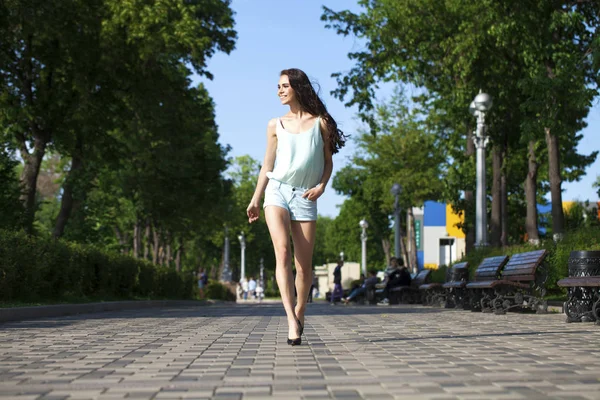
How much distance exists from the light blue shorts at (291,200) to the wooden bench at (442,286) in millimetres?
11869

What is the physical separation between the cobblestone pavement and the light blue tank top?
146 centimetres

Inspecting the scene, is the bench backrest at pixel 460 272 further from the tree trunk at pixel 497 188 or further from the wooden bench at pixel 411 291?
the tree trunk at pixel 497 188

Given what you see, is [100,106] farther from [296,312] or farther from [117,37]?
[296,312]

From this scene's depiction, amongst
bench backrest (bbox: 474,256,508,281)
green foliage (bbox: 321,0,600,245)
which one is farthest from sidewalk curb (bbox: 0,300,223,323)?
green foliage (bbox: 321,0,600,245)

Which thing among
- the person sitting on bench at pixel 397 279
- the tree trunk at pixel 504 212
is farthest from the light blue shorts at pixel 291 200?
the tree trunk at pixel 504 212

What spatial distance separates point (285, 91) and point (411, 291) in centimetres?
2177

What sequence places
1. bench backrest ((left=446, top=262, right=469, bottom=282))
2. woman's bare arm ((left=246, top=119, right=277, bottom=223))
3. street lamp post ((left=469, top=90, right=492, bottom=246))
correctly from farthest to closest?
1. street lamp post ((left=469, top=90, right=492, bottom=246))
2. bench backrest ((left=446, top=262, right=469, bottom=282))
3. woman's bare arm ((left=246, top=119, right=277, bottom=223))

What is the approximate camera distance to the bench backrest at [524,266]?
15587 mm

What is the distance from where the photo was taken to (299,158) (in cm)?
828

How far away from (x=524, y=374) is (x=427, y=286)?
17.7 metres

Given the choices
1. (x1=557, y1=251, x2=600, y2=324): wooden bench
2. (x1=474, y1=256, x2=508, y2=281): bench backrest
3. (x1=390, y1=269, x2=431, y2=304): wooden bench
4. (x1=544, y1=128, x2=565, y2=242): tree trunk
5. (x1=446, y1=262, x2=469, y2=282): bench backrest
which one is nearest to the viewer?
(x1=557, y1=251, x2=600, y2=324): wooden bench

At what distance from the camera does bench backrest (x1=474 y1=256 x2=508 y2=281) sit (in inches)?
709

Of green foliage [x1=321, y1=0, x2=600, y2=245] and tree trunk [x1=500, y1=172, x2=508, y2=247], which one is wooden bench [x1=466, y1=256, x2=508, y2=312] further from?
tree trunk [x1=500, y1=172, x2=508, y2=247]

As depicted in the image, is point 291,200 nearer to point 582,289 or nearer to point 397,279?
point 582,289
